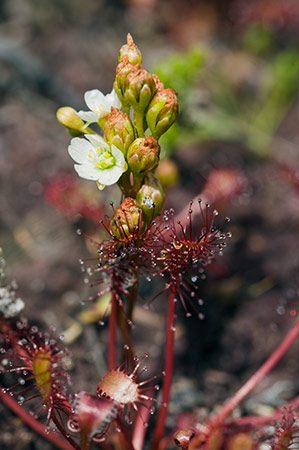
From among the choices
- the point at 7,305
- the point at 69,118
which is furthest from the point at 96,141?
the point at 7,305

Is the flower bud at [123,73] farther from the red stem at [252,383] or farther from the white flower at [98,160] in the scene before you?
the red stem at [252,383]

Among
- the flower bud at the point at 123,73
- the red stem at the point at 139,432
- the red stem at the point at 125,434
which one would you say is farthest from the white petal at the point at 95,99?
the red stem at the point at 139,432

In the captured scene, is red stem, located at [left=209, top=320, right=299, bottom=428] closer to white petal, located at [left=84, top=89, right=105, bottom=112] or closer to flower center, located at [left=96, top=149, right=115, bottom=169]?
flower center, located at [left=96, top=149, right=115, bottom=169]

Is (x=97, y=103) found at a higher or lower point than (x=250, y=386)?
higher

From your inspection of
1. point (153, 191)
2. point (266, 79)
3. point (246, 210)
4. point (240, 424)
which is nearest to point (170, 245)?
point (153, 191)

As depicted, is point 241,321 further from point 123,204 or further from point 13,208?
point 13,208

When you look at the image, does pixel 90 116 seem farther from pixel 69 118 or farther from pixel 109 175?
pixel 109 175

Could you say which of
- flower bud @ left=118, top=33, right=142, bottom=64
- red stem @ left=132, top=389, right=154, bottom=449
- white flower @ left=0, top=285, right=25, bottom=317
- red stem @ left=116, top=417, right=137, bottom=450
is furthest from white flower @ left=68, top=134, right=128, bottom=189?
red stem @ left=132, top=389, right=154, bottom=449
